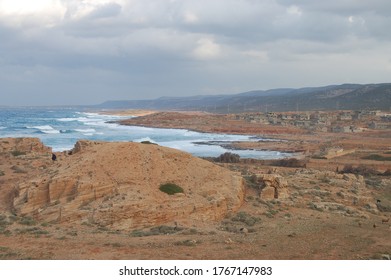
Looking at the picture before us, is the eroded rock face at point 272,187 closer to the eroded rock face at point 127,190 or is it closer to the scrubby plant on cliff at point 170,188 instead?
the eroded rock face at point 127,190

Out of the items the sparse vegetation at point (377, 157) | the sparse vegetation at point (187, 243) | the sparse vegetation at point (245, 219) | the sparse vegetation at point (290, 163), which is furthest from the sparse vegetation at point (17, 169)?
the sparse vegetation at point (377, 157)

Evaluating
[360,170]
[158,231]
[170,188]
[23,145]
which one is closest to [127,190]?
[170,188]

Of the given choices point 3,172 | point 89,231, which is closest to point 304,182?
point 89,231

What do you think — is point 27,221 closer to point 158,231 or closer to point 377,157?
point 158,231

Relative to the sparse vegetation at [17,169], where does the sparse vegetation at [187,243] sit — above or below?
below

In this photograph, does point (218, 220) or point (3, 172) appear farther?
point (3, 172)

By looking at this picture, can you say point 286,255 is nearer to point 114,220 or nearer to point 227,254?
point 227,254
